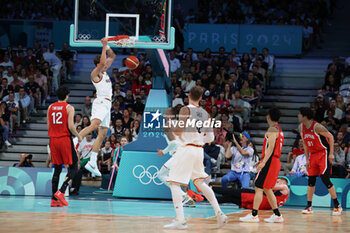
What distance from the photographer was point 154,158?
12359 millimetres

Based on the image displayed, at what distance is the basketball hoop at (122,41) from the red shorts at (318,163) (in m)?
4.11

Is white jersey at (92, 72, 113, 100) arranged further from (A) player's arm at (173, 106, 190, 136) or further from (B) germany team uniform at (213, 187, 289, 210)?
(A) player's arm at (173, 106, 190, 136)

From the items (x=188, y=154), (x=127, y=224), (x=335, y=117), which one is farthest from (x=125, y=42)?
(x=335, y=117)

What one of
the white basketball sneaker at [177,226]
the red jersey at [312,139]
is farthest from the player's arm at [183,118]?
the red jersey at [312,139]

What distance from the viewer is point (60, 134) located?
9969mm

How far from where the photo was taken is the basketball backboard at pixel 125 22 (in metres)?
11.2

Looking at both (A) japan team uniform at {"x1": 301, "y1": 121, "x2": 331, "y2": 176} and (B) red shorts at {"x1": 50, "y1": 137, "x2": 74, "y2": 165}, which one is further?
(A) japan team uniform at {"x1": 301, "y1": 121, "x2": 331, "y2": 176}

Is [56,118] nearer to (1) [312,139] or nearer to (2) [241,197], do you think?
(2) [241,197]

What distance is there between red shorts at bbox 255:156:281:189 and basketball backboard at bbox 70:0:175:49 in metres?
3.50

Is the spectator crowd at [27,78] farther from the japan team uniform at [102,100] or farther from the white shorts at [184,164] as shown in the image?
the white shorts at [184,164]

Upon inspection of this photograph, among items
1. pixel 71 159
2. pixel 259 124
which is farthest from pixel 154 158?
pixel 259 124

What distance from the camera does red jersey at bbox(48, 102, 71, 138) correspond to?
32.4 ft

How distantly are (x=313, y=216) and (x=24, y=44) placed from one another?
15.5 m

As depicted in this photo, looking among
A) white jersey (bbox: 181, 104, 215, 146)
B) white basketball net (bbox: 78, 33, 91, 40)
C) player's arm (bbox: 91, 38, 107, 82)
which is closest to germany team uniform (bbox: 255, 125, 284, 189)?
white jersey (bbox: 181, 104, 215, 146)
